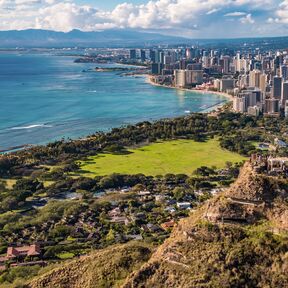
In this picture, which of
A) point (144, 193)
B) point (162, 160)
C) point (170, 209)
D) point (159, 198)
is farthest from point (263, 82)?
point (170, 209)

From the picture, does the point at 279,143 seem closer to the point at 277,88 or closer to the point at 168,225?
the point at 168,225

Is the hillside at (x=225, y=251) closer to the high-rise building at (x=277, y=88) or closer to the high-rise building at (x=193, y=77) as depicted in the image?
→ the high-rise building at (x=277, y=88)

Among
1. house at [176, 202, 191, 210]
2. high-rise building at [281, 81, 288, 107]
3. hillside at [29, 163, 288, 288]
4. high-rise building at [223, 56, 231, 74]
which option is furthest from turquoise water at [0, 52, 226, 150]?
hillside at [29, 163, 288, 288]

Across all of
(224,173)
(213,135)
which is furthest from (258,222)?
(213,135)

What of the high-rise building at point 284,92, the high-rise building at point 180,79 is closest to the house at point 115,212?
the high-rise building at point 284,92

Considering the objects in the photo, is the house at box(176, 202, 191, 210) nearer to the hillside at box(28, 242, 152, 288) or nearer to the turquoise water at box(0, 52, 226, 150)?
the hillside at box(28, 242, 152, 288)

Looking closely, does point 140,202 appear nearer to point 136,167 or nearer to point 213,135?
point 136,167

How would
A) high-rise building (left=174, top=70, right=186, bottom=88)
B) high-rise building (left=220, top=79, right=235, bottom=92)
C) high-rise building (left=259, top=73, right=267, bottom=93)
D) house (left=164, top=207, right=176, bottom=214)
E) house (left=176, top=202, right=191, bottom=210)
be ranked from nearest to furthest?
1. house (left=164, top=207, right=176, bottom=214)
2. house (left=176, top=202, right=191, bottom=210)
3. high-rise building (left=259, top=73, right=267, bottom=93)
4. high-rise building (left=220, top=79, right=235, bottom=92)
5. high-rise building (left=174, top=70, right=186, bottom=88)
